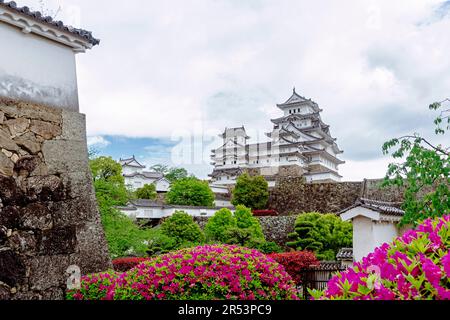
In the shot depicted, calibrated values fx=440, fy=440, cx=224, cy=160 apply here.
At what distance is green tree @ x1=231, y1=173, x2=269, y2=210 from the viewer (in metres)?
25.1

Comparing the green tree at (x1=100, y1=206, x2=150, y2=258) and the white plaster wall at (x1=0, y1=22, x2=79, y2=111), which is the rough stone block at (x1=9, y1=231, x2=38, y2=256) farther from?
the green tree at (x1=100, y1=206, x2=150, y2=258)

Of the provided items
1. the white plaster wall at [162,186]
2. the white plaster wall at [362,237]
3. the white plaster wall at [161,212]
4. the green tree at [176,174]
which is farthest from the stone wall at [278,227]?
the green tree at [176,174]

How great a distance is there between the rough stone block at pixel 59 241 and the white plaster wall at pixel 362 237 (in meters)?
4.93

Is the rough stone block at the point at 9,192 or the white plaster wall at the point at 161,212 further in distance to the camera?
the white plaster wall at the point at 161,212

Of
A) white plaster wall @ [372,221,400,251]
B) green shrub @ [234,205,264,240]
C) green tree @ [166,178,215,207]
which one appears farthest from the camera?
green tree @ [166,178,215,207]

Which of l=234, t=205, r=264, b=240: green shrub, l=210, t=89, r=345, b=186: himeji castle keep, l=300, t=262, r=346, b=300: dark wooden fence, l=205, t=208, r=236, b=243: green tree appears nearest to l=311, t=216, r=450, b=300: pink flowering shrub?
l=300, t=262, r=346, b=300: dark wooden fence

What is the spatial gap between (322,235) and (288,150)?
1787cm

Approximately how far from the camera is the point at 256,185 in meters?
25.2

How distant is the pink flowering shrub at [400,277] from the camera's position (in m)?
1.54

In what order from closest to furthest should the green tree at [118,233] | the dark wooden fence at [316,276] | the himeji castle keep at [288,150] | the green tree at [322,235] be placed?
the dark wooden fence at [316,276] < the green tree at [118,233] < the green tree at [322,235] < the himeji castle keep at [288,150]

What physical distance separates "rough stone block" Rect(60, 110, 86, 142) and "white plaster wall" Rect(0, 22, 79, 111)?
13 centimetres

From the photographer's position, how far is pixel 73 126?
5.90 metres

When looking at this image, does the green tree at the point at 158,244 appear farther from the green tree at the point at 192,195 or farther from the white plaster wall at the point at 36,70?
the green tree at the point at 192,195
